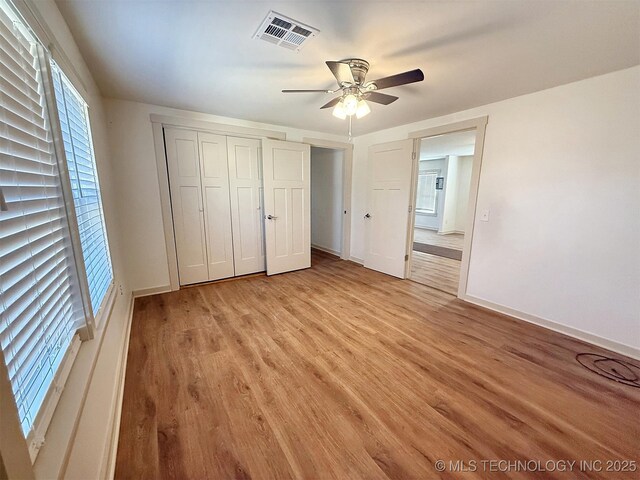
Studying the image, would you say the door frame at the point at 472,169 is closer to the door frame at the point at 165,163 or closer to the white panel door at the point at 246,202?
the white panel door at the point at 246,202

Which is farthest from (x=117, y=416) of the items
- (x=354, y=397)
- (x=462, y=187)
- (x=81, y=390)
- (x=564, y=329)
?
(x=462, y=187)

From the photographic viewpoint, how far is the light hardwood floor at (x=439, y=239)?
627cm

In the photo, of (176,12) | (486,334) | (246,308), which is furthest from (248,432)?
(176,12)

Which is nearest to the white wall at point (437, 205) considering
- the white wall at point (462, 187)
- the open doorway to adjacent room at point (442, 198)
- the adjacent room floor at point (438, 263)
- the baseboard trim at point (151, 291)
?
the open doorway to adjacent room at point (442, 198)

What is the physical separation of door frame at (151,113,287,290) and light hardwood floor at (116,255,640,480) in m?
0.66

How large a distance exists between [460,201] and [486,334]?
20.8 ft

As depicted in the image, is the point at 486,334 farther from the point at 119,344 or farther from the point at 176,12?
the point at 176,12

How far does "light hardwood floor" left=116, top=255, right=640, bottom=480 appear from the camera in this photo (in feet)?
4.26

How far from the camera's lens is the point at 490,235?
9.53 feet

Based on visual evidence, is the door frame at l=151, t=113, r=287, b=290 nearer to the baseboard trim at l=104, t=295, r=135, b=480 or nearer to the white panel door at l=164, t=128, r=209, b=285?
the white panel door at l=164, t=128, r=209, b=285

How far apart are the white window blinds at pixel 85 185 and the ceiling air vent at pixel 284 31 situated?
1.11 metres

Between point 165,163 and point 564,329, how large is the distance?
4652 mm

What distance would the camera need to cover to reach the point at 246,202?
375 centimetres

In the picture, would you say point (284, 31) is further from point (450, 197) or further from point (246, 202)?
point (450, 197)
